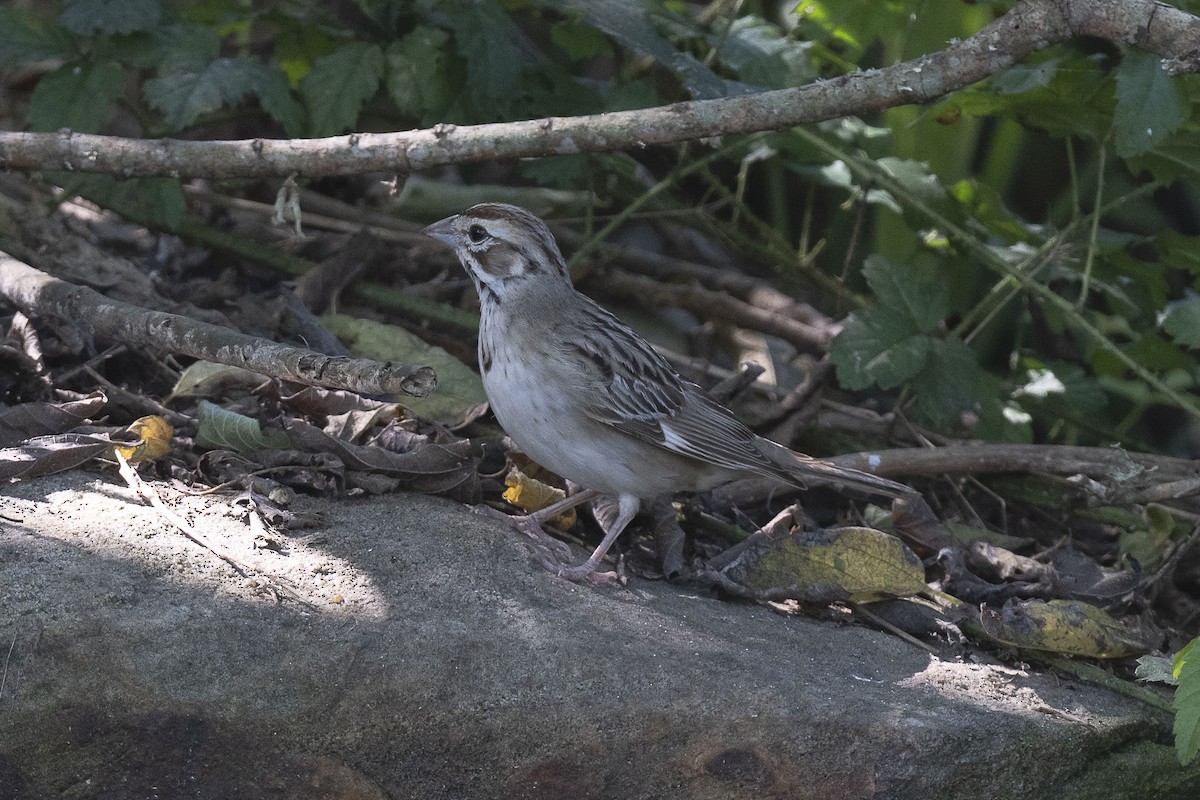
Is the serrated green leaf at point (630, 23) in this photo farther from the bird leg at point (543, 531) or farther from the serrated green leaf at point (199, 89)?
the bird leg at point (543, 531)

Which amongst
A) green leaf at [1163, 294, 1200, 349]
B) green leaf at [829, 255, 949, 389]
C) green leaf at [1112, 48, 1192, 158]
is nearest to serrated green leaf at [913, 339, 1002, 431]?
green leaf at [829, 255, 949, 389]

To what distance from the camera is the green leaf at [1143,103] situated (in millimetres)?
4227

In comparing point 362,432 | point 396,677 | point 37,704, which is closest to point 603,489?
point 362,432

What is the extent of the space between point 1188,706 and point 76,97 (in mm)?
4672

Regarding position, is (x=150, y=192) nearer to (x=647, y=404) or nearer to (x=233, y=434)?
(x=233, y=434)

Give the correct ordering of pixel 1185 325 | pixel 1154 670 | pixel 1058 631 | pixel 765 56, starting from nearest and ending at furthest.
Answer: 1. pixel 1154 670
2. pixel 1058 631
3. pixel 1185 325
4. pixel 765 56

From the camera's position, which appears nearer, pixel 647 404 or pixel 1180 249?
pixel 647 404

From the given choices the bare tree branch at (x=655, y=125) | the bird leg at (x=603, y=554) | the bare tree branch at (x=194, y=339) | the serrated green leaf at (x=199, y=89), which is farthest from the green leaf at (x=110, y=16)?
the bird leg at (x=603, y=554)

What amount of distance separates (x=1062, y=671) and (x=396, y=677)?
7.45ft

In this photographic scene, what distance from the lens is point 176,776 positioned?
3.17m

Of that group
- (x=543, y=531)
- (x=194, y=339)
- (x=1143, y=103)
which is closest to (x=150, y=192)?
(x=194, y=339)

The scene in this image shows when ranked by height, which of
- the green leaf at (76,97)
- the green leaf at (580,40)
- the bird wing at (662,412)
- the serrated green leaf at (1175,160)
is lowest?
the bird wing at (662,412)

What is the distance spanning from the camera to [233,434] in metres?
4.29

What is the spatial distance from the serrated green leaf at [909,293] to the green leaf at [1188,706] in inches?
87.0
